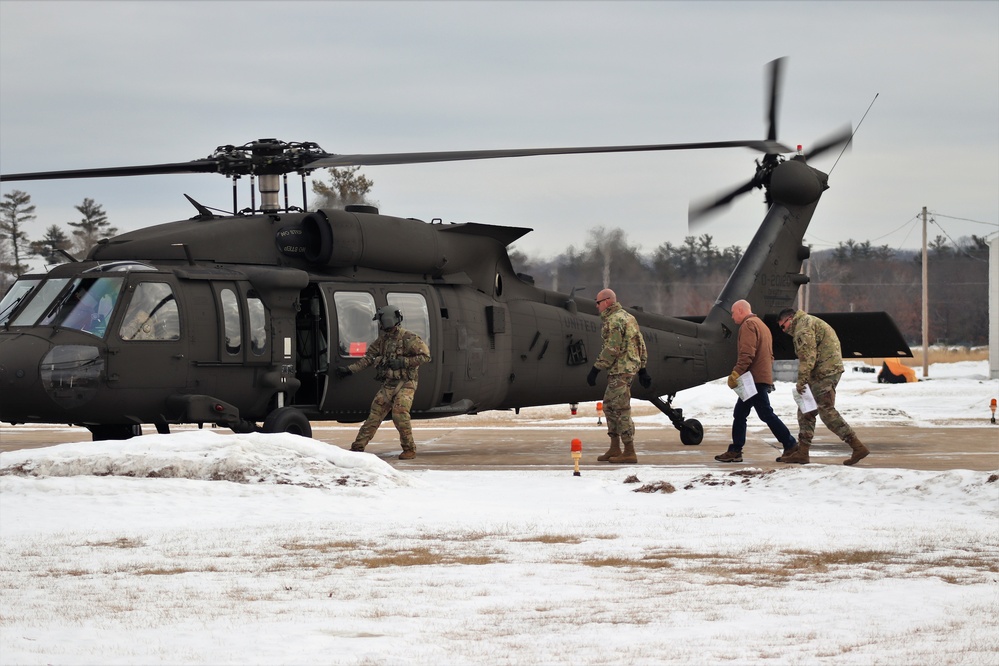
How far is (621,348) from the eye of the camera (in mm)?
13734

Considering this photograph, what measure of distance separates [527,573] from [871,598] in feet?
6.20

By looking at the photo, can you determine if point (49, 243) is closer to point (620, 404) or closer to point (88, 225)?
point (88, 225)

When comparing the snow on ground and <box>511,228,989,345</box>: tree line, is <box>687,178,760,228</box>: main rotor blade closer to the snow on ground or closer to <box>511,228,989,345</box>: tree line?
the snow on ground

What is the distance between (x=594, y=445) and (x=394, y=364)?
12.7 ft

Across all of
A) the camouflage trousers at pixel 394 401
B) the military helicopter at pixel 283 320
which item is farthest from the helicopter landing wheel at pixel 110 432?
the camouflage trousers at pixel 394 401

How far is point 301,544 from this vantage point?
26.3 ft

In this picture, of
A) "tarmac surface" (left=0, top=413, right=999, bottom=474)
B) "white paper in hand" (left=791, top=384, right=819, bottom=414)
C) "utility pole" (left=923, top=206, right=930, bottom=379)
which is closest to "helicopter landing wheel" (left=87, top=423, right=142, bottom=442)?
"tarmac surface" (left=0, top=413, right=999, bottom=474)

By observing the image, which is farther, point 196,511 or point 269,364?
point 269,364

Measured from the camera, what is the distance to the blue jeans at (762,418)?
534 inches

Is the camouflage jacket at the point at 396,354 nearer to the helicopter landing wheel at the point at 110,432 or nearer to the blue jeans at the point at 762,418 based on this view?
the helicopter landing wheel at the point at 110,432

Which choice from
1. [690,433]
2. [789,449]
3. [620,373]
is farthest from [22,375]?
[690,433]

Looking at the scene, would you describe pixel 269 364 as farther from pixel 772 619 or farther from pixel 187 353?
pixel 772 619

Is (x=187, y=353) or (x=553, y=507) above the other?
(x=187, y=353)

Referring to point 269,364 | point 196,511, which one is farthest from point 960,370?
point 196,511
